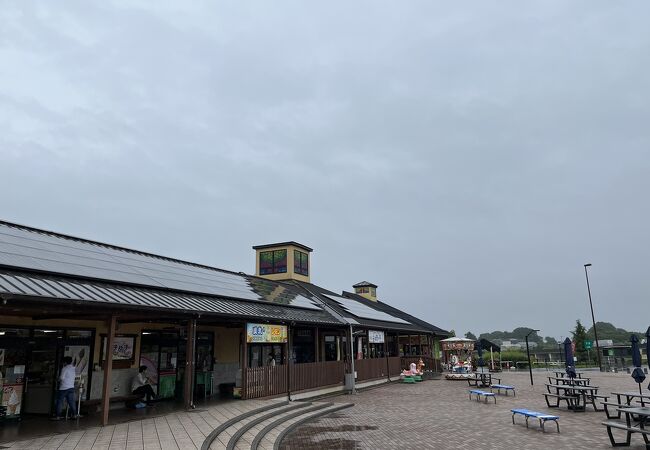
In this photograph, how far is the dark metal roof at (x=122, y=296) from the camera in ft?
30.9

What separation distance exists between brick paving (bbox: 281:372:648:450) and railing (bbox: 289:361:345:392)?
137cm

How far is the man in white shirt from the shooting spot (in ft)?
36.7

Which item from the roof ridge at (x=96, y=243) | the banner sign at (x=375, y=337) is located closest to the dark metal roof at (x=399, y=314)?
the banner sign at (x=375, y=337)

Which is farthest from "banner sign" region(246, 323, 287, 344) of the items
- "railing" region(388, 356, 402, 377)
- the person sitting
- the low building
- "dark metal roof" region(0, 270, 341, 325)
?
"railing" region(388, 356, 402, 377)

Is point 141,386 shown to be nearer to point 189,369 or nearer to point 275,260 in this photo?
point 189,369

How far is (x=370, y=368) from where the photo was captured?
24562 mm

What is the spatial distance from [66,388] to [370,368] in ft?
54.2

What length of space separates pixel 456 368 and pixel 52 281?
25.6 m

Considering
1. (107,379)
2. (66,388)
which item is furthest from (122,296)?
(66,388)

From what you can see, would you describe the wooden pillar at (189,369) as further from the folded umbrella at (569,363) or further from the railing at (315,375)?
the folded umbrella at (569,363)

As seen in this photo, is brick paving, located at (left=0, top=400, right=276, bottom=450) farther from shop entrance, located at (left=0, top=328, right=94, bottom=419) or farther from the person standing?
shop entrance, located at (left=0, top=328, right=94, bottom=419)

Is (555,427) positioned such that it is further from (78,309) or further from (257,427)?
(78,309)

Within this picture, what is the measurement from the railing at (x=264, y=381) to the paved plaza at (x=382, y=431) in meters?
0.65

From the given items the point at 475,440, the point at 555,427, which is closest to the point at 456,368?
the point at 555,427
